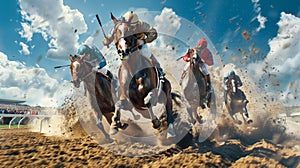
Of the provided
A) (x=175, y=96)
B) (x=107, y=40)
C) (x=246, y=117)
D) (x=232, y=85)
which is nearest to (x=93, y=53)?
(x=107, y=40)

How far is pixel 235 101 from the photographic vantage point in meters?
9.59

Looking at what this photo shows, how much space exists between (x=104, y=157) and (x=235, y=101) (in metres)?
5.96

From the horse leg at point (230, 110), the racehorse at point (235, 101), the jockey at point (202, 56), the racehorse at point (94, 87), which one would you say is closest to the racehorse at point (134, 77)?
the racehorse at point (94, 87)

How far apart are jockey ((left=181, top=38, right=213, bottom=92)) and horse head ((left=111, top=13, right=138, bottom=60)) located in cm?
261

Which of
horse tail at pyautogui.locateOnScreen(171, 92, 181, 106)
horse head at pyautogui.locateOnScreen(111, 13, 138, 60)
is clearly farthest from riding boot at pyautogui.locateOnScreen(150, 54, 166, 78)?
horse tail at pyautogui.locateOnScreen(171, 92, 181, 106)

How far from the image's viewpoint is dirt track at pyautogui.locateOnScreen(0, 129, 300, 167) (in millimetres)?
4762

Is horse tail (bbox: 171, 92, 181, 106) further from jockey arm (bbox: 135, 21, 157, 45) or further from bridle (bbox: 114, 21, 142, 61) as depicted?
bridle (bbox: 114, 21, 142, 61)

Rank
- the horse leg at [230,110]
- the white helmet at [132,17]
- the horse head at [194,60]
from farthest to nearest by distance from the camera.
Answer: the horse leg at [230,110]
the horse head at [194,60]
the white helmet at [132,17]

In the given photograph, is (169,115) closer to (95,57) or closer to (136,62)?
(136,62)

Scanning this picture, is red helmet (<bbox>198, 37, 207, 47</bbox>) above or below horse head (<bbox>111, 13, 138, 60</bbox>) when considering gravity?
above

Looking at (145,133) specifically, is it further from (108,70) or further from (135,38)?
(135,38)

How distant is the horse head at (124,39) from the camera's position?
4.96 meters

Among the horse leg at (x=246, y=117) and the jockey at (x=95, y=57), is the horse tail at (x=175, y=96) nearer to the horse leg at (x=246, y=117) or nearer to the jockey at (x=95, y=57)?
the jockey at (x=95, y=57)

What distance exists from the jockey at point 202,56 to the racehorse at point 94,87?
2.45 m
